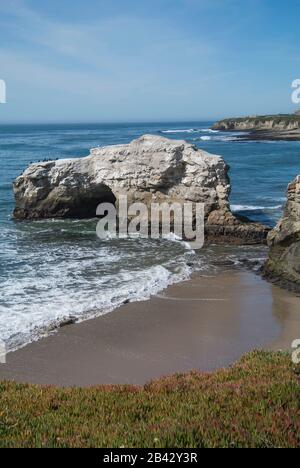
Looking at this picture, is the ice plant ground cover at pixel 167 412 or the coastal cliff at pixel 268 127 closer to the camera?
the ice plant ground cover at pixel 167 412

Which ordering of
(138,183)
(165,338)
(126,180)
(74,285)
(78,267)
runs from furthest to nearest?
(126,180)
(138,183)
(78,267)
(74,285)
(165,338)

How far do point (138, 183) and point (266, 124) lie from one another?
127 m

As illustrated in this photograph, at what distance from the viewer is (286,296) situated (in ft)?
60.3

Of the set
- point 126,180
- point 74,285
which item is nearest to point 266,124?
point 126,180

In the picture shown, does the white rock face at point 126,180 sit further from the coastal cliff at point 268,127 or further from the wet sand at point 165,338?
the coastal cliff at point 268,127

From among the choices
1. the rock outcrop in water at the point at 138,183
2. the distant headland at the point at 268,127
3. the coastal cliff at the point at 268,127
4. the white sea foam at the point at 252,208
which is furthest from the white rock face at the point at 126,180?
the coastal cliff at the point at 268,127

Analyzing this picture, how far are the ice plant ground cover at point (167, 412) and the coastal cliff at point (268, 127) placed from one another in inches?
4020

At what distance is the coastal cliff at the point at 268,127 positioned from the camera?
117 meters

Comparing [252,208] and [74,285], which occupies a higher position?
[252,208]

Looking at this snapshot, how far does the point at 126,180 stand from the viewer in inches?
1187

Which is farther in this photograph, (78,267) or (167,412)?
(78,267)

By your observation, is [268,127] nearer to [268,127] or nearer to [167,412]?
[268,127]
